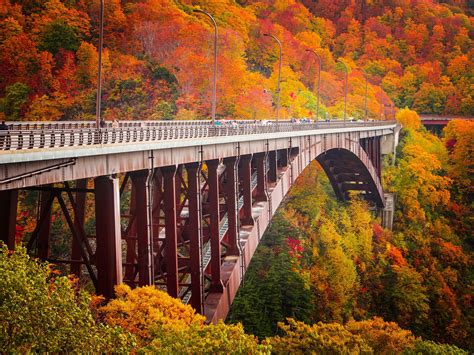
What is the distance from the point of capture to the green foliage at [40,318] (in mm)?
14812

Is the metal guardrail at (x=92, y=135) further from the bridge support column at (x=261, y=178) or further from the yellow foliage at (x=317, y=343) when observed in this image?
the yellow foliage at (x=317, y=343)

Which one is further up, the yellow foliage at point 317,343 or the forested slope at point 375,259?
the yellow foliage at point 317,343

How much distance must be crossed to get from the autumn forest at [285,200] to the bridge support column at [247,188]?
602 centimetres

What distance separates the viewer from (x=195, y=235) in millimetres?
26781

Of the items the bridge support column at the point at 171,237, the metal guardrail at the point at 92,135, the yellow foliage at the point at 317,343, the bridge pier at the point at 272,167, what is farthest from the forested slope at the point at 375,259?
the bridge support column at the point at 171,237

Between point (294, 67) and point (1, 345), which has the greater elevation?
point (294, 67)

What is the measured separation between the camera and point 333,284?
55969 millimetres

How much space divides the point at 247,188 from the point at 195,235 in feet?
26.3

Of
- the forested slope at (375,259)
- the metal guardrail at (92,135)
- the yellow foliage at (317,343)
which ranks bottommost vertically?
the forested slope at (375,259)

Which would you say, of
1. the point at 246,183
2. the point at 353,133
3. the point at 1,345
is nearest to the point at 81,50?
the point at 353,133

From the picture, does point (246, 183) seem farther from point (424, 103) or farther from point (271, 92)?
point (424, 103)

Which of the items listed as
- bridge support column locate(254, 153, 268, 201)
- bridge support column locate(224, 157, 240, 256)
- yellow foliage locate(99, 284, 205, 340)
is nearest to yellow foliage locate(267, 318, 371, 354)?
bridge support column locate(224, 157, 240, 256)

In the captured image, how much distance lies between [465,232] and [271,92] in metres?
26.9

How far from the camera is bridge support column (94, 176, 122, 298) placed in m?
19.7
